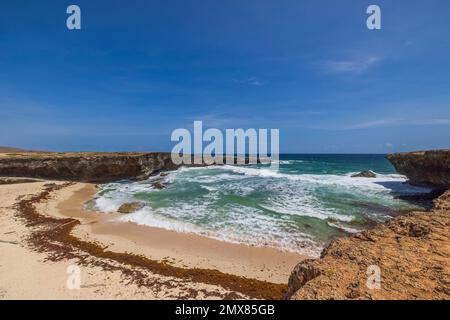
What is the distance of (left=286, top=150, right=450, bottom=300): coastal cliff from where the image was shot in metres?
2.95

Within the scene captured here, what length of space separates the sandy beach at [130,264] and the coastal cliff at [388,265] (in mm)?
3610

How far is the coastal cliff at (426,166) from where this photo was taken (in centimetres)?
2097

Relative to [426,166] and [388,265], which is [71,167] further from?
[426,166]

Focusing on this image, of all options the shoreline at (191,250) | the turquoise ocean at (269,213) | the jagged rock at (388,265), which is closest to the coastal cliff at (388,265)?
the jagged rock at (388,265)

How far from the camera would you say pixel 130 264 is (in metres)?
8.30

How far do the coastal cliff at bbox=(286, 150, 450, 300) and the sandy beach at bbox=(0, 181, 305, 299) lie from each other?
11.8ft

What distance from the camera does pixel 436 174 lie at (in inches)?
882

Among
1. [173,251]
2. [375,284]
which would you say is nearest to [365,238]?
[375,284]

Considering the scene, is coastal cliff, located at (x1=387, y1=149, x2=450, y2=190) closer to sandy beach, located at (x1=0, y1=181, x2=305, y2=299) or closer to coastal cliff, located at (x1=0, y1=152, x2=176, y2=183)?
sandy beach, located at (x1=0, y1=181, x2=305, y2=299)

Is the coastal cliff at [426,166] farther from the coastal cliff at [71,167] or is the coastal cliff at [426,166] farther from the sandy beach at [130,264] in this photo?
the coastal cliff at [71,167]

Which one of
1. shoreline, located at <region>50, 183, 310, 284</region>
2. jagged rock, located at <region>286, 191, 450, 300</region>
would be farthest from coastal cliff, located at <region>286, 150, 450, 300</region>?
shoreline, located at <region>50, 183, 310, 284</region>

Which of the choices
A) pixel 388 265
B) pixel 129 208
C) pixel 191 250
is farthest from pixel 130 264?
pixel 129 208
